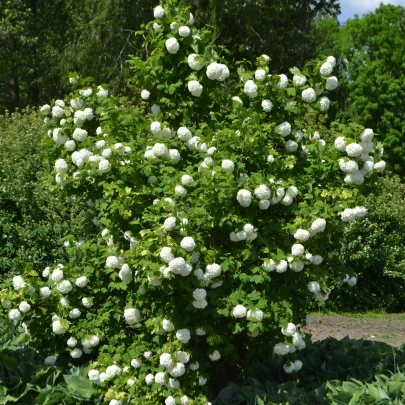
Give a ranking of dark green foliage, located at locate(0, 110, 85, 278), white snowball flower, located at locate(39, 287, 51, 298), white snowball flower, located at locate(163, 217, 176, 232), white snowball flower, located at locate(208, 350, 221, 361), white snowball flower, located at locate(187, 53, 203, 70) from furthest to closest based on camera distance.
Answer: dark green foliage, located at locate(0, 110, 85, 278) → white snowball flower, located at locate(39, 287, 51, 298) → white snowball flower, located at locate(187, 53, 203, 70) → white snowball flower, located at locate(208, 350, 221, 361) → white snowball flower, located at locate(163, 217, 176, 232)

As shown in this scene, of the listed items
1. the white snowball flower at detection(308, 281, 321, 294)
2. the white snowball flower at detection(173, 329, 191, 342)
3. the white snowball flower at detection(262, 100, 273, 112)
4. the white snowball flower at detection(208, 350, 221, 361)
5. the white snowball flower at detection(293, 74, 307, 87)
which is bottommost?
the white snowball flower at detection(208, 350, 221, 361)

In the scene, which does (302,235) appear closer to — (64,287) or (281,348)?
(281,348)

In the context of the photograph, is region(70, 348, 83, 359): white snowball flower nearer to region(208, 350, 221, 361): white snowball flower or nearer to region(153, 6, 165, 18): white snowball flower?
region(208, 350, 221, 361): white snowball flower

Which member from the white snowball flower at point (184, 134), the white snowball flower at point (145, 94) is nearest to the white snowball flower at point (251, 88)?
the white snowball flower at point (184, 134)

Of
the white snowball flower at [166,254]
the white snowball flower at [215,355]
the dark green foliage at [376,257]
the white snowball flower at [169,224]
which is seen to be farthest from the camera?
the dark green foliage at [376,257]

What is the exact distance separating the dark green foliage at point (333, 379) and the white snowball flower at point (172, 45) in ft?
7.14

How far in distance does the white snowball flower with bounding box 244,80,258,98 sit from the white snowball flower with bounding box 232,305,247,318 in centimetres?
140

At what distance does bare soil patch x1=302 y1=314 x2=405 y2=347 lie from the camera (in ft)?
27.7

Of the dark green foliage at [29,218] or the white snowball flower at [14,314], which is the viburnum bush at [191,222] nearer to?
the white snowball flower at [14,314]

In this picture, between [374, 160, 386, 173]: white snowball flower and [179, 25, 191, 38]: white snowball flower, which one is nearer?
[374, 160, 386, 173]: white snowball flower

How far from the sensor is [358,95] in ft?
99.0

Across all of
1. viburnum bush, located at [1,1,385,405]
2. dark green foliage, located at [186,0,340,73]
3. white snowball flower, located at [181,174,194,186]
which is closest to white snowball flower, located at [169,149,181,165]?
viburnum bush, located at [1,1,385,405]

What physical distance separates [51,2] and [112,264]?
78.5ft

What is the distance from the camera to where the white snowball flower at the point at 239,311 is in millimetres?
3949
